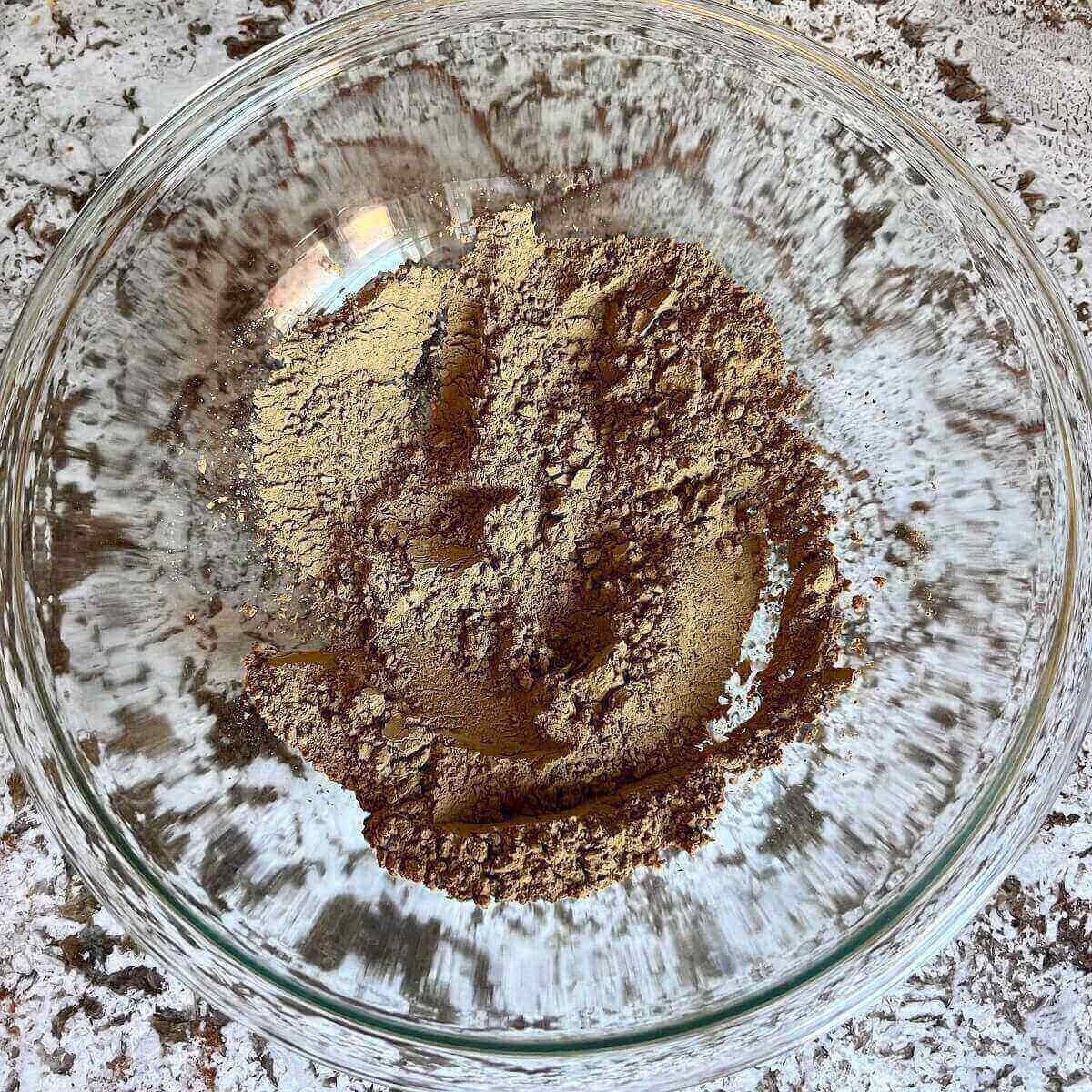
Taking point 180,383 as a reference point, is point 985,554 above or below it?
below

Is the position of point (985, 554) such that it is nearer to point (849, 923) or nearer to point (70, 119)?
point (849, 923)

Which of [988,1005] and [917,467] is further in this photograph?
[988,1005]

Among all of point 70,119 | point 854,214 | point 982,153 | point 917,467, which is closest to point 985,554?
point 917,467

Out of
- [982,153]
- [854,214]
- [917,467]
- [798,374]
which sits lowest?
[917,467]
